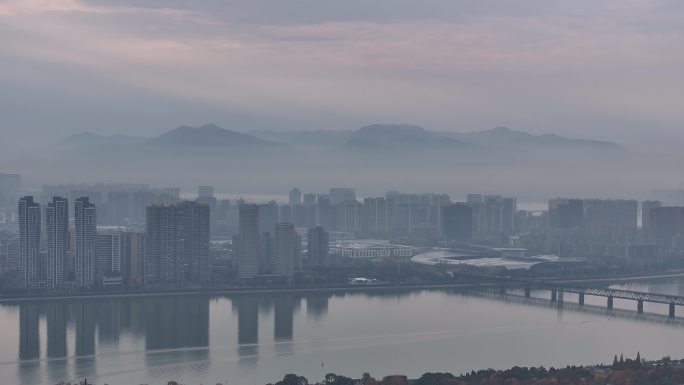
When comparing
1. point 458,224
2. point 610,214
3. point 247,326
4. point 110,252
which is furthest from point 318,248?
point 610,214

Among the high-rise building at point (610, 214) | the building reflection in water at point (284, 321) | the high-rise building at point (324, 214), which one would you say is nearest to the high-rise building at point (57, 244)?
the building reflection in water at point (284, 321)

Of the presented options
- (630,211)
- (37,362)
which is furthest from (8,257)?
(630,211)

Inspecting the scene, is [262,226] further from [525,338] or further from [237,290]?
[525,338]

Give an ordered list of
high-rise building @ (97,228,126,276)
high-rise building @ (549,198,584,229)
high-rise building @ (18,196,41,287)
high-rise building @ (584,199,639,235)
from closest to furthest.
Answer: high-rise building @ (18,196,41,287) < high-rise building @ (97,228,126,276) < high-rise building @ (584,199,639,235) < high-rise building @ (549,198,584,229)

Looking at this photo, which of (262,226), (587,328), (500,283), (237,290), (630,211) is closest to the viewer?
(587,328)

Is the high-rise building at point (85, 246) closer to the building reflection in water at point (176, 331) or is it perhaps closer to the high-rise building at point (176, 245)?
the high-rise building at point (176, 245)

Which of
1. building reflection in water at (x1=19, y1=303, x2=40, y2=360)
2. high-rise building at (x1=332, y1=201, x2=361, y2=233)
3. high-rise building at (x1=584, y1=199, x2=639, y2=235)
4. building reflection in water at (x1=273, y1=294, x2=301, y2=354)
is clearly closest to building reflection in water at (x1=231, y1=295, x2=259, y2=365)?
building reflection in water at (x1=273, y1=294, x2=301, y2=354)

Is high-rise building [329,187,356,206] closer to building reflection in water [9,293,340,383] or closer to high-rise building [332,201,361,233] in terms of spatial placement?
high-rise building [332,201,361,233]
